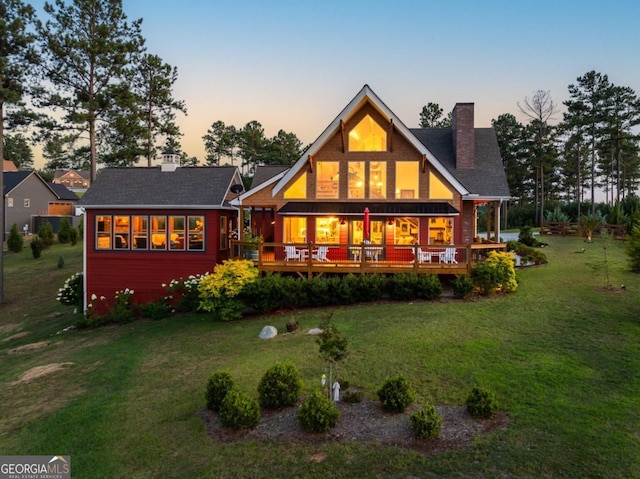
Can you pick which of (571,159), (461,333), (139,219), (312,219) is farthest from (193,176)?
(571,159)

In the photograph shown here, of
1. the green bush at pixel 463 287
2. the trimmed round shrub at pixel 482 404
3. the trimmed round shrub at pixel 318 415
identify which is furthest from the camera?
the green bush at pixel 463 287

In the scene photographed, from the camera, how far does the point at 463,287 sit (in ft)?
46.4

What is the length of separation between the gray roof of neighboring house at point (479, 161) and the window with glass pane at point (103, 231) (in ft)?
51.6

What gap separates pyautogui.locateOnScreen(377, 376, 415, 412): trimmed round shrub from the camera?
21.6 feet

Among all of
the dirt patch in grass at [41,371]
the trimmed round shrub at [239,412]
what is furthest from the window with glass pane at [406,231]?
the dirt patch in grass at [41,371]

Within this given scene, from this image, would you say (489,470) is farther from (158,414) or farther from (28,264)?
(28,264)

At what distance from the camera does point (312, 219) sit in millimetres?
18250

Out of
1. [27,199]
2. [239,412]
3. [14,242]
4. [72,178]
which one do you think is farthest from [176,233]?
[72,178]

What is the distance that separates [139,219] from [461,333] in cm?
1458

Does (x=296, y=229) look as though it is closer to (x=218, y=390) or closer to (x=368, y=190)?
(x=368, y=190)

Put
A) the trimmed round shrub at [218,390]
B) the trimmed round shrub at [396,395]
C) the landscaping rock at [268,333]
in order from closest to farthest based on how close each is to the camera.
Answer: the trimmed round shrub at [396,395] < the trimmed round shrub at [218,390] < the landscaping rock at [268,333]

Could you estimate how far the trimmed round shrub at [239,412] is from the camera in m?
6.32

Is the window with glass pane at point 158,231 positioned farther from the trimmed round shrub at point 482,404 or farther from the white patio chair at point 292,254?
the trimmed round shrub at point 482,404

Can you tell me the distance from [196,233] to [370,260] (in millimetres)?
7904
